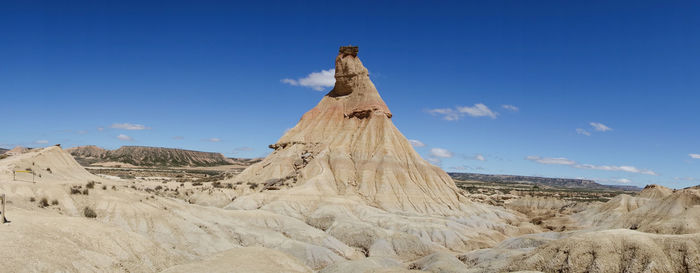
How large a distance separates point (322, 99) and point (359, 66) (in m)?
10.8

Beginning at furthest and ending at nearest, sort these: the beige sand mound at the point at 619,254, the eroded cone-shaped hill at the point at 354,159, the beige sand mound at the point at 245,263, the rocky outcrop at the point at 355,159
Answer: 1. the eroded cone-shaped hill at the point at 354,159
2. the rocky outcrop at the point at 355,159
3. the beige sand mound at the point at 245,263
4. the beige sand mound at the point at 619,254

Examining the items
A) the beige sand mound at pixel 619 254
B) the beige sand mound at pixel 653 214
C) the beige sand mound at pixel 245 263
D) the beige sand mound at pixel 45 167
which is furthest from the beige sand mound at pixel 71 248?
the beige sand mound at pixel 653 214

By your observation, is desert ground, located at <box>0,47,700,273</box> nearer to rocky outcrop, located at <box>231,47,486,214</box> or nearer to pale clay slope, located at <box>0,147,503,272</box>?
pale clay slope, located at <box>0,147,503,272</box>

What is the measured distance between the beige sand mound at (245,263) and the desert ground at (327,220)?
0.13 m

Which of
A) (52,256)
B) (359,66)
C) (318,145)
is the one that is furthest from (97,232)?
(359,66)

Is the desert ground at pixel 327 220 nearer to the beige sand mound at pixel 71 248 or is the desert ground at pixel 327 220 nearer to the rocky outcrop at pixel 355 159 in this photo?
the beige sand mound at pixel 71 248

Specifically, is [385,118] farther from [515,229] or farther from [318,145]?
[515,229]

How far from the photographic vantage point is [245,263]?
86.4 feet

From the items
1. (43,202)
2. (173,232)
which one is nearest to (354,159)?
(173,232)

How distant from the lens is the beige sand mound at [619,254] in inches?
957

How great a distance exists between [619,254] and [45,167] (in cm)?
5016

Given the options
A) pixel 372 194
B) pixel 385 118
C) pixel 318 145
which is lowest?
pixel 372 194

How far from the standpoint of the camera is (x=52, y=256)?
1873 cm

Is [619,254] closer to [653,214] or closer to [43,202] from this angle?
[43,202]
